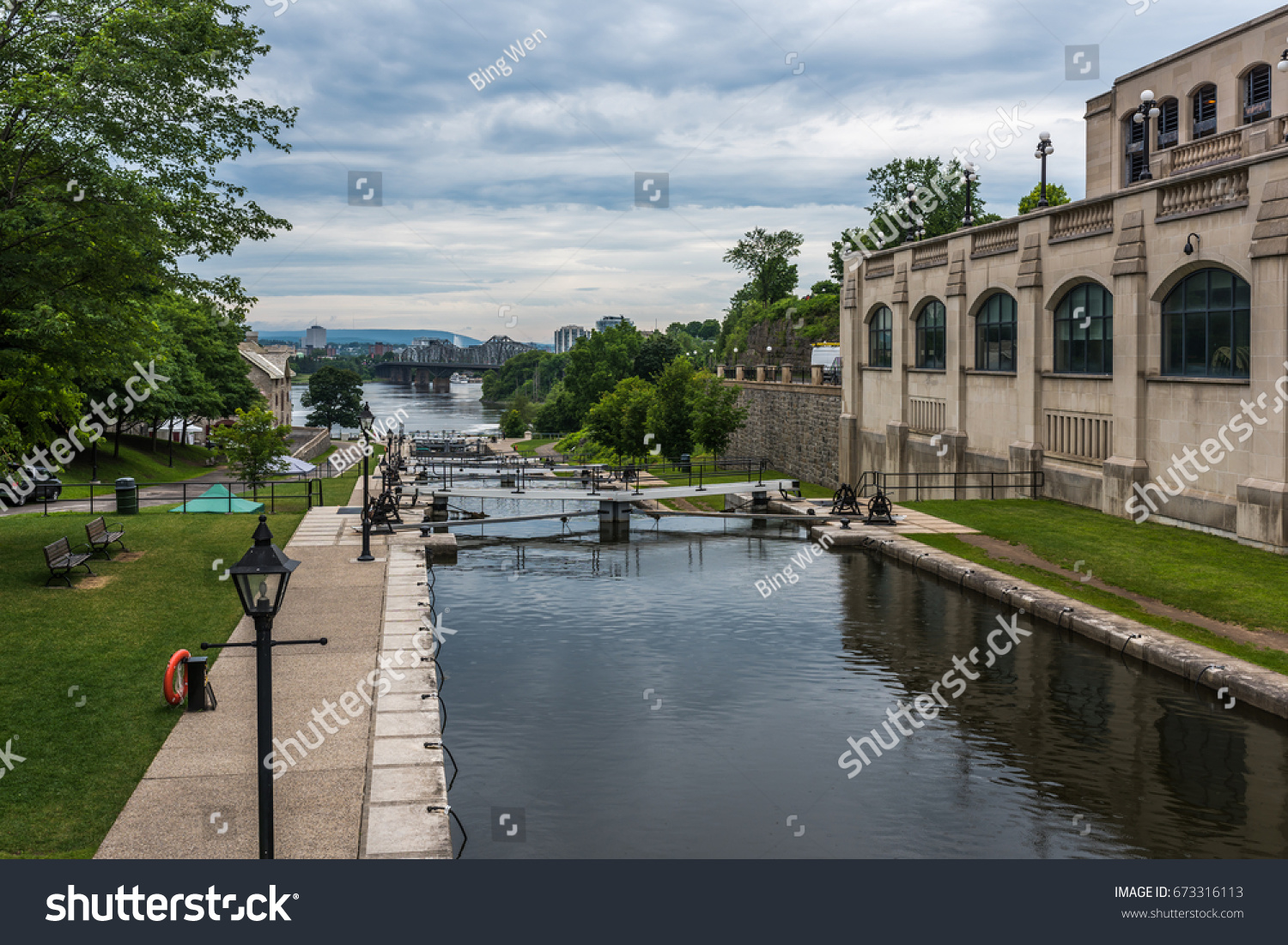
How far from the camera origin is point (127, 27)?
1805 cm

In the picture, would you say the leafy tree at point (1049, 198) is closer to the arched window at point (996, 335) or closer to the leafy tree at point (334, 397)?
the arched window at point (996, 335)

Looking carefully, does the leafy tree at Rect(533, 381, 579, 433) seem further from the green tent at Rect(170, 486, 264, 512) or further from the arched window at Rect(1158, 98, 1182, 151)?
the green tent at Rect(170, 486, 264, 512)

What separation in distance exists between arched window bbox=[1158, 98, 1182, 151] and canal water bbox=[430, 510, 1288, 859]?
90.7 feet

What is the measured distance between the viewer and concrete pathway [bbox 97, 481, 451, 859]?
8.95 metres

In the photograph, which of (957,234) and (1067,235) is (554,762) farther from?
(957,234)

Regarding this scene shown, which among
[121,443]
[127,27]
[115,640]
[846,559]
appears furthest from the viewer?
[121,443]

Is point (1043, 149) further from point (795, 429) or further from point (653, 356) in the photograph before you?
point (653, 356)

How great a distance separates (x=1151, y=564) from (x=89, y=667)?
19.1 metres

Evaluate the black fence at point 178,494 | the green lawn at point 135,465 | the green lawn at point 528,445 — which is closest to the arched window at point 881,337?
the black fence at point 178,494

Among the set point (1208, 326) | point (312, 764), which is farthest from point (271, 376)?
point (312, 764)

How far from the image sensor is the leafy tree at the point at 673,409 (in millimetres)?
61188

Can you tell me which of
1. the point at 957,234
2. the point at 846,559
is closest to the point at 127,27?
the point at 846,559

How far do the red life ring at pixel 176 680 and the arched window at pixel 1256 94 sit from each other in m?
36.6
